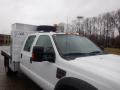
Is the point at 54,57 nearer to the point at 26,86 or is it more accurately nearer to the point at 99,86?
the point at 99,86

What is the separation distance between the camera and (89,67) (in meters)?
3.05

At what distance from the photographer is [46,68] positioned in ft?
14.0

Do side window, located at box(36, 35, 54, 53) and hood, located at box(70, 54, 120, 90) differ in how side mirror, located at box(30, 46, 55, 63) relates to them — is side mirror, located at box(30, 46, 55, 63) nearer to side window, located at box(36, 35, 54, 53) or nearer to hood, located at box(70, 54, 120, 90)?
side window, located at box(36, 35, 54, 53)

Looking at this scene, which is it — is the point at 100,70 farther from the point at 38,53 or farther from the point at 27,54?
the point at 27,54

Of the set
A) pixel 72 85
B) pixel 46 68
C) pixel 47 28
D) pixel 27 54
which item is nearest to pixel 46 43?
pixel 46 68

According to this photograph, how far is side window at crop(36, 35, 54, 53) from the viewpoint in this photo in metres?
4.33

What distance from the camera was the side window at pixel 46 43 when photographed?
14.2 feet

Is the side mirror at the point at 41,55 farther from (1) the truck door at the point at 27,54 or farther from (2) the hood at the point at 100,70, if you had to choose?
(1) the truck door at the point at 27,54

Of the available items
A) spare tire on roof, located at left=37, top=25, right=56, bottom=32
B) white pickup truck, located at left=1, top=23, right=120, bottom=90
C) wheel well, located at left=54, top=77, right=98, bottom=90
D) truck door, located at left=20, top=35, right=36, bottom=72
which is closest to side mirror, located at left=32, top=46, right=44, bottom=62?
white pickup truck, located at left=1, top=23, right=120, bottom=90

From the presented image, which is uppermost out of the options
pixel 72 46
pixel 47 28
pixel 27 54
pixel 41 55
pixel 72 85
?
pixel 47 28

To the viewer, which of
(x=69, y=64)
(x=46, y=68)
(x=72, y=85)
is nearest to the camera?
(x=72, y=85)

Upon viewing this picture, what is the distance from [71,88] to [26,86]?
3923mm

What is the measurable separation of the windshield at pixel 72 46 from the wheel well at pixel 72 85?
688 millimetres

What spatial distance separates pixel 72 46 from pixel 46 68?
715 mm
